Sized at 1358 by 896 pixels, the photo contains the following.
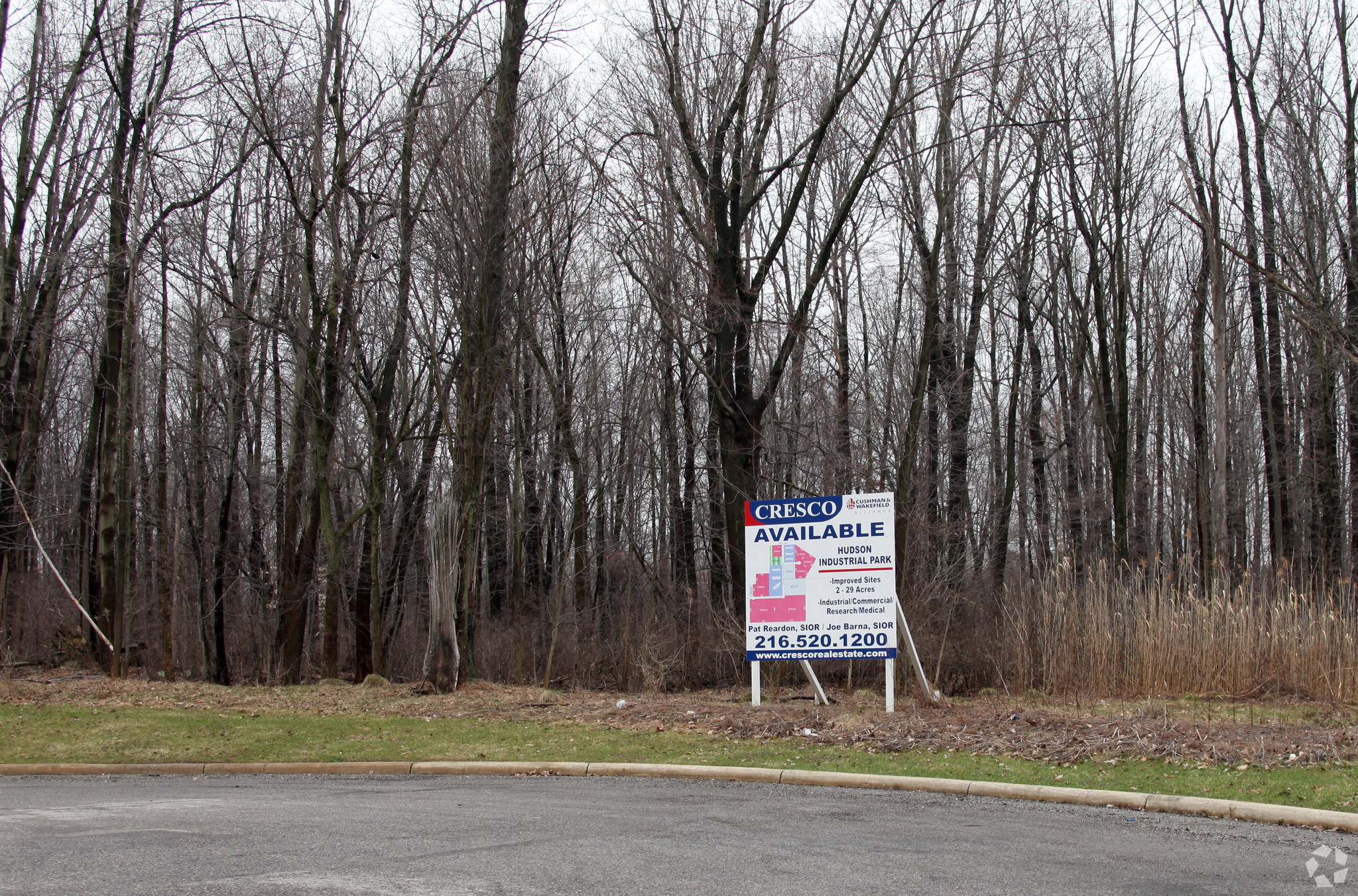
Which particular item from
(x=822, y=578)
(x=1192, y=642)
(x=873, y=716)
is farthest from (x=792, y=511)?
(x=1192, y=642)

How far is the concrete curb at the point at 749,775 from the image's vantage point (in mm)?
7289

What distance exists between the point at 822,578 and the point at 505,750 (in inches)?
177

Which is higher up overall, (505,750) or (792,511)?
(792,511)

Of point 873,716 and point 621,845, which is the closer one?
point 621,845

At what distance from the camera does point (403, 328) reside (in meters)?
23.5

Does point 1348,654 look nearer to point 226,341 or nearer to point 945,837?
point 945,837

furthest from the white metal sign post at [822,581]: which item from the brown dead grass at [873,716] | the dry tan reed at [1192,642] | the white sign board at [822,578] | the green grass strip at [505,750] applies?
the dry tan reed at [1192,642]

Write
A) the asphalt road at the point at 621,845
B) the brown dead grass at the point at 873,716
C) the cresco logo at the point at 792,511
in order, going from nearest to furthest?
1. the asphalt road at the point at 621,845
2. the brown dead grass at the point at 873,716
3. the cresco logo at the point at 792,511

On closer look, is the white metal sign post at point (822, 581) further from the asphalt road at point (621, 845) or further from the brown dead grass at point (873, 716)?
the asphalt road at point (621, 845)

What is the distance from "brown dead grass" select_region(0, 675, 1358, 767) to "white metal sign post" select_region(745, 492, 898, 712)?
2.51ft

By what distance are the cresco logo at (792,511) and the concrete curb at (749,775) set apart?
423cm

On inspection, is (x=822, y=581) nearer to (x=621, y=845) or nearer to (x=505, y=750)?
(x=505, y=750)

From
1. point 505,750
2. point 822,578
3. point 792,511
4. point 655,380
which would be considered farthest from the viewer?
point 655,380

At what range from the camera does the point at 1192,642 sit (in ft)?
45.3
